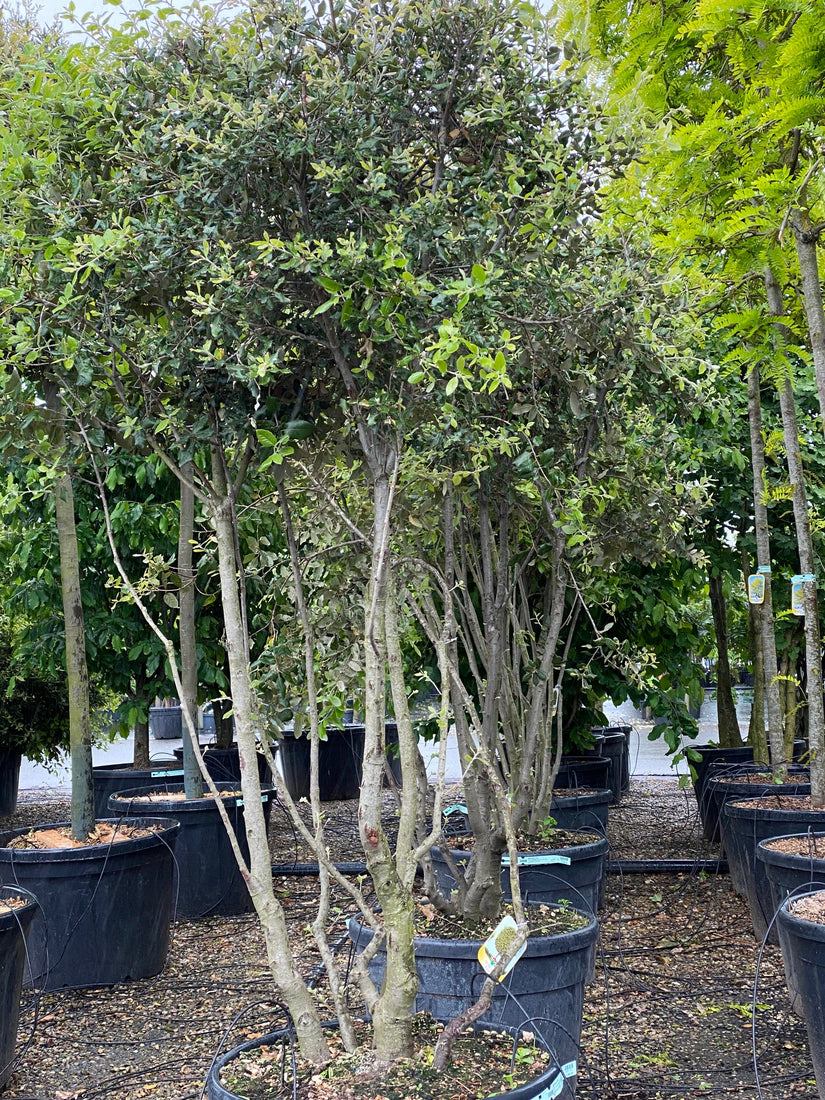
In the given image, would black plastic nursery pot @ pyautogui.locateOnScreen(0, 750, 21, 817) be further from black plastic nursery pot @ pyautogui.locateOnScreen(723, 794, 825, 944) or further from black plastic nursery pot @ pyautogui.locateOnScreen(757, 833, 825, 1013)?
black plastic nursery pot @ pyautogui.locateOnScreen(757, 833, 825, 1013)

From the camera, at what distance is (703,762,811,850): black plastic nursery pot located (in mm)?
5033

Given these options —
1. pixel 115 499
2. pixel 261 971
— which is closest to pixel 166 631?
pixel 115 499

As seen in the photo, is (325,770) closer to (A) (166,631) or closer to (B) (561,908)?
(A) (166,631)

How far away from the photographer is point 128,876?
4.20m

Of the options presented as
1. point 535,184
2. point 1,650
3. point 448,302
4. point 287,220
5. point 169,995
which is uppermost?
point 535,184

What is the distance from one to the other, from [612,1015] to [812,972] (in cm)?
110

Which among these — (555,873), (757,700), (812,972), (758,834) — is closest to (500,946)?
(812,972)

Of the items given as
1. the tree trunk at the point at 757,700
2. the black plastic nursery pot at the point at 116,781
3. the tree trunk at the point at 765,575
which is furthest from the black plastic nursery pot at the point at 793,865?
the black plastic nursery pot at the point at 116,781

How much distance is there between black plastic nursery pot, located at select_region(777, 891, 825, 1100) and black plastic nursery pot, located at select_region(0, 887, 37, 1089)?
237cm

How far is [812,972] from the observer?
2.77m

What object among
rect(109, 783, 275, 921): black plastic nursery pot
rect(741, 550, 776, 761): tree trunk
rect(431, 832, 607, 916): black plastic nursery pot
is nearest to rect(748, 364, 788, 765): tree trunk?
rect(741, 550, 776, 761): tree trunk

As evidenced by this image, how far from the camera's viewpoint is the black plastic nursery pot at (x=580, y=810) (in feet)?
16.4

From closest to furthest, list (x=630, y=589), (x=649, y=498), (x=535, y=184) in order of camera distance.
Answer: (x=535, y=184) < (x=649, y=498) < (x=630, y=589)

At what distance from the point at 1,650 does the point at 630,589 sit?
5.45 metres
